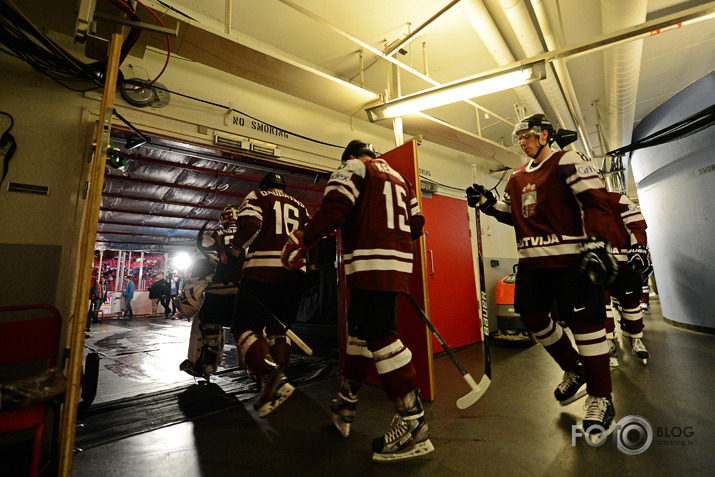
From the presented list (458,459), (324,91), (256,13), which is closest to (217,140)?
(324,91)

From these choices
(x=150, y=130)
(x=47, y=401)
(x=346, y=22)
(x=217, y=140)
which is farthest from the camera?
(x=346, y=22)

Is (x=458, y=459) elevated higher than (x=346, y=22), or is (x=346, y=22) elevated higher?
(x=346, y=22)

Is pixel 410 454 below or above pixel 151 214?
below

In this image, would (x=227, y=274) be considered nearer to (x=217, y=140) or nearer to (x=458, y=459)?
(x=217, y=140)

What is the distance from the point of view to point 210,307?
284cm

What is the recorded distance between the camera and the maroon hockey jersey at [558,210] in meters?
1.70

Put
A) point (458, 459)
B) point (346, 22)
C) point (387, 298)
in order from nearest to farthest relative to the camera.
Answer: point (458, 459) < point (387, 298) < point (346, 22)

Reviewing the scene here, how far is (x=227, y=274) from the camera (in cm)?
286

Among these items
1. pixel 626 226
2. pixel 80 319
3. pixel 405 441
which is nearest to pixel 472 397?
pixel 405 441

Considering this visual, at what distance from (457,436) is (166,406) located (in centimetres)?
208

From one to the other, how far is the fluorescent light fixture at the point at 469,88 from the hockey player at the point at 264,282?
1385 millimetres

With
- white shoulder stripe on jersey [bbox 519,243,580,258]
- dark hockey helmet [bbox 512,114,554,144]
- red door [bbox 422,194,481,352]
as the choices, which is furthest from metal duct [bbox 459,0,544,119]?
white shoulder stripe on jersey [bbox 519,243,580,258]

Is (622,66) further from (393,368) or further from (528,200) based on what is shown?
(393,368)

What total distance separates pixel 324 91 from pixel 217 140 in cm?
108
